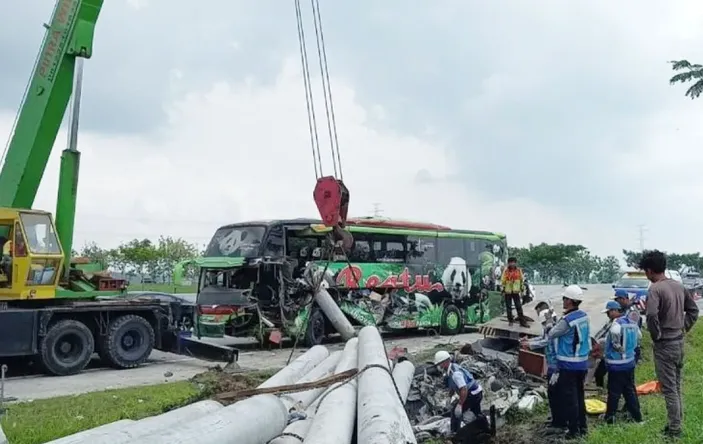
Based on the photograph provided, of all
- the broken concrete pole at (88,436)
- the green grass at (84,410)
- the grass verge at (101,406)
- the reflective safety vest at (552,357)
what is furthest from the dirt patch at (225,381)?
the reflective safety vest at (552,357)

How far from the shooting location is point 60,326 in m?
11.8

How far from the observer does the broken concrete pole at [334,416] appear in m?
4.96

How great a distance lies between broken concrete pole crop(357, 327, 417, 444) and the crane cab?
635cm

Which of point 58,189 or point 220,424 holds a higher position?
point 58,189

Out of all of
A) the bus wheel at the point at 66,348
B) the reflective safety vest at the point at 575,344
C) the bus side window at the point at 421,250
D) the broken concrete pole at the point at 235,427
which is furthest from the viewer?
the bus side window at the point at 421,250

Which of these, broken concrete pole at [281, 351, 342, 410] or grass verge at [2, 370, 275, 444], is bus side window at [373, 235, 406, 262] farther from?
broken concrete pole at [281, 351, 342, 410]

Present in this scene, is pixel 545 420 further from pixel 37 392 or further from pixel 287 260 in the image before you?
pixel 287 260

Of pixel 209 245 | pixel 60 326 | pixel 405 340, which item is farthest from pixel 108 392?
pixel 405 340

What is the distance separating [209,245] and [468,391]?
10038mm

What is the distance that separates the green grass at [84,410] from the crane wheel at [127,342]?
294 cm

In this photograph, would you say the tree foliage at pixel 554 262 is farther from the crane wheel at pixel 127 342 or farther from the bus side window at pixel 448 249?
the crane wheel at pixel 127 342

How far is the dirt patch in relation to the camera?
8812 millimetres

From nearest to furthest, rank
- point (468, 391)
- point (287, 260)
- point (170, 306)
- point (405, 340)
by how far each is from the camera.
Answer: point (468, 391)
point (170, 306)
point (287, 260)
point (405, 340)

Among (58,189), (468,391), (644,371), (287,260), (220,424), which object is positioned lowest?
(644,371)
